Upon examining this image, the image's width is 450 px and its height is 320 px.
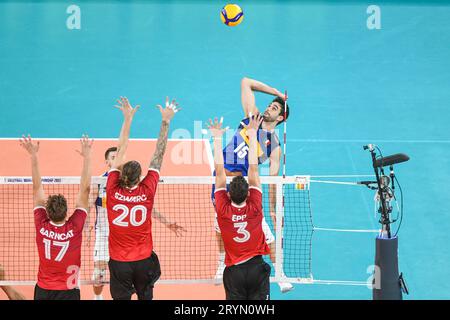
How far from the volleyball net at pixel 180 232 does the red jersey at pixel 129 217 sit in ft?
4.50

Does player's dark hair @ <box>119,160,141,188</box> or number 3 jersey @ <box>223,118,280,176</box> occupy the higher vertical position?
number 3 jersey @ <box>223,118,280,176</box>

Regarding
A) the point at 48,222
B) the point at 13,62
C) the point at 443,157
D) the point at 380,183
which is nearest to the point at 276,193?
the point at 380,183

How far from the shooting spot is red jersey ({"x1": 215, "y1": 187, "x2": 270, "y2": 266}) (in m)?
9.52

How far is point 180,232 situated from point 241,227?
231cm

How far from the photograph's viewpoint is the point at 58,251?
9148 mm

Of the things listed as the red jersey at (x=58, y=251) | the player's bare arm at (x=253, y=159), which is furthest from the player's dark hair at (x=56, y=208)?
the player's bare arm at (x=253, y=159)

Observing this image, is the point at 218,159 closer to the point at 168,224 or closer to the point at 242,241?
the point at 242,241

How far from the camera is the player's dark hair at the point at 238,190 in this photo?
31.0 ft

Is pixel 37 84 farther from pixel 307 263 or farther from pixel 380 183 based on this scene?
pixel 380 183

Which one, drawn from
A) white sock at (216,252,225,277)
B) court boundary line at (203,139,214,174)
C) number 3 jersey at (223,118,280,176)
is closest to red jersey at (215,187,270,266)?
white sock at (216,252,225,277)

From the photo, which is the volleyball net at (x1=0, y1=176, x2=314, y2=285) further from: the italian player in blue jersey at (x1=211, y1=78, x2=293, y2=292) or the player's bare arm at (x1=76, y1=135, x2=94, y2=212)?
the player's bare arm at (x1=76, y1=135, x2=94, y2=212)

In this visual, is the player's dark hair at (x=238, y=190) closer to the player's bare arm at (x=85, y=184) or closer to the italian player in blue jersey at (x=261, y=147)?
the player's bare arm at (x=85, y=184)

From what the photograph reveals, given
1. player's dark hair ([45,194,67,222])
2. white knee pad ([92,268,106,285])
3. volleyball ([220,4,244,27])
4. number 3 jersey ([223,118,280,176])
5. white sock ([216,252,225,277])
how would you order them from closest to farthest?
1. player's dark hair ([45,194,67,222])
2. white knee pad ([92,268,106,285])
3. white sock ([216,252,225,277])
4. number 3 jersey ([223,118,280,176])
5. volleyball ([220,4,244,27])

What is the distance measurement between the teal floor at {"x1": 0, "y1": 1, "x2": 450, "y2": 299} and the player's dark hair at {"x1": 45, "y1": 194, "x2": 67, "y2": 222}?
18.5 feet
